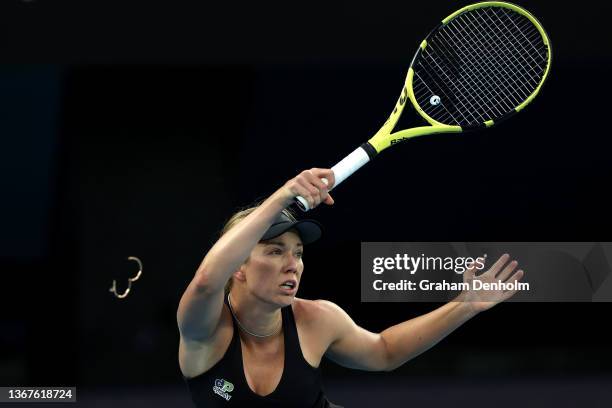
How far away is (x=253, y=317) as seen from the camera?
10.6 ft

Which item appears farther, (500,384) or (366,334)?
(500,384)

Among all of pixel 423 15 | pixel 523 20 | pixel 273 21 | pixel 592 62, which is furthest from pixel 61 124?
pixel 592 62

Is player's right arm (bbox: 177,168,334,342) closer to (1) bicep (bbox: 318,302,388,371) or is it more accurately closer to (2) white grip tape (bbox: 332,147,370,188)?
(2) white grip tape (bbox: 332,147,370,188)

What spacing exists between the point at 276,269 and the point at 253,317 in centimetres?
18

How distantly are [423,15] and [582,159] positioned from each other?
104 centimetres

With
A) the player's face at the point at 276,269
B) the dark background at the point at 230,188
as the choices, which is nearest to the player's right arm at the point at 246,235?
the player's face at the point at 276,269

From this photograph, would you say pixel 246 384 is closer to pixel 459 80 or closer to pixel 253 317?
pixel 253 317

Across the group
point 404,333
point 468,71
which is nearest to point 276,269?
point 404,333

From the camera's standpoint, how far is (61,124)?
16.6 ft

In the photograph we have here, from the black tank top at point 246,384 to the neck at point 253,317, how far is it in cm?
3

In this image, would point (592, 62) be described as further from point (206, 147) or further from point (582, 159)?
point (206, 147)

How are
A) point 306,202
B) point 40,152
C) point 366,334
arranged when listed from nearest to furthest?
point 306,202 → point 366,334 → point 40,152

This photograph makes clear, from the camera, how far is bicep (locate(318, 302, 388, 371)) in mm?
3402

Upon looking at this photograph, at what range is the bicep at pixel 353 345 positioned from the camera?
3.40 meters
